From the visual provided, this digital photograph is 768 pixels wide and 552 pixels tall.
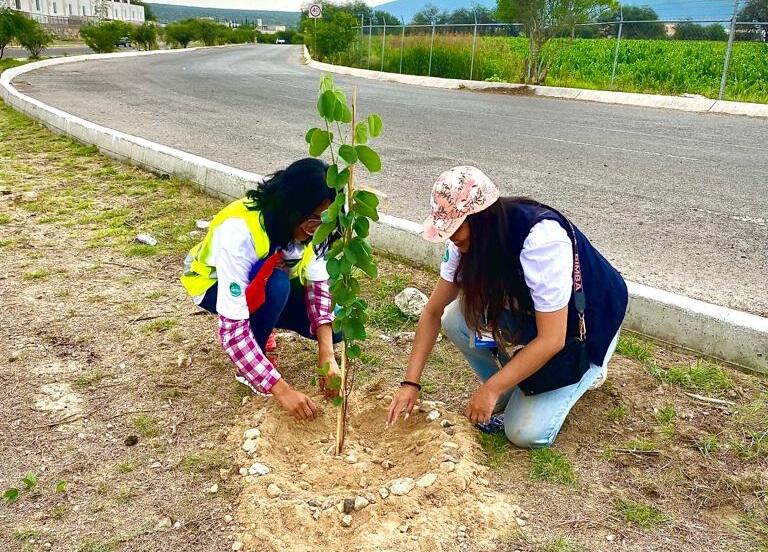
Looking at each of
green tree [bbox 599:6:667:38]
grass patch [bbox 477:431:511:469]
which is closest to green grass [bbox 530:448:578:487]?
grass patch [bbox 477:431:511:469]

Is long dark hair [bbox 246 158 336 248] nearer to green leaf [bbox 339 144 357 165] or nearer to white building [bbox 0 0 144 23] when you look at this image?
green leaf [bbox 339 144 357 165]

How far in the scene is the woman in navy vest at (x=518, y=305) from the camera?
217 centimetres

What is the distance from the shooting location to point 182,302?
12.5 ft

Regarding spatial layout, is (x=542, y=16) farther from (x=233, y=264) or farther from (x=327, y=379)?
(x=233, y=264)

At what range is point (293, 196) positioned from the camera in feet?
7.88

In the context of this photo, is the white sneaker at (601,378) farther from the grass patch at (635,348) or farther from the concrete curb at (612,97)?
the concrete curb at (612,97)

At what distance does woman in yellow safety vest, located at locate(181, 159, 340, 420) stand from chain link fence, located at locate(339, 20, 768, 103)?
13198mm

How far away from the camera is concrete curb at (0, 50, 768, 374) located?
3021mm

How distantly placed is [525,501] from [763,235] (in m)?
3.49

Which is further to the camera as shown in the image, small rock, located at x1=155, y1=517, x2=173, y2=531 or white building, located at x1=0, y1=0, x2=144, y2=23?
white building, located at x1=0, y1=0, x2=144, y2=23

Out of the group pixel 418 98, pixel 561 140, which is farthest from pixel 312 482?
pixel 418 98

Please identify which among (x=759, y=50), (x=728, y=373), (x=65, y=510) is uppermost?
(x=759, y=50)

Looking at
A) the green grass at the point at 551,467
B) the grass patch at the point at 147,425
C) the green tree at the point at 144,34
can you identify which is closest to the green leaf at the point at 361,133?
the green grass at the point at 551,467

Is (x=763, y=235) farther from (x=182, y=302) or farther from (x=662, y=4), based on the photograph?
(x=662, y=4)
